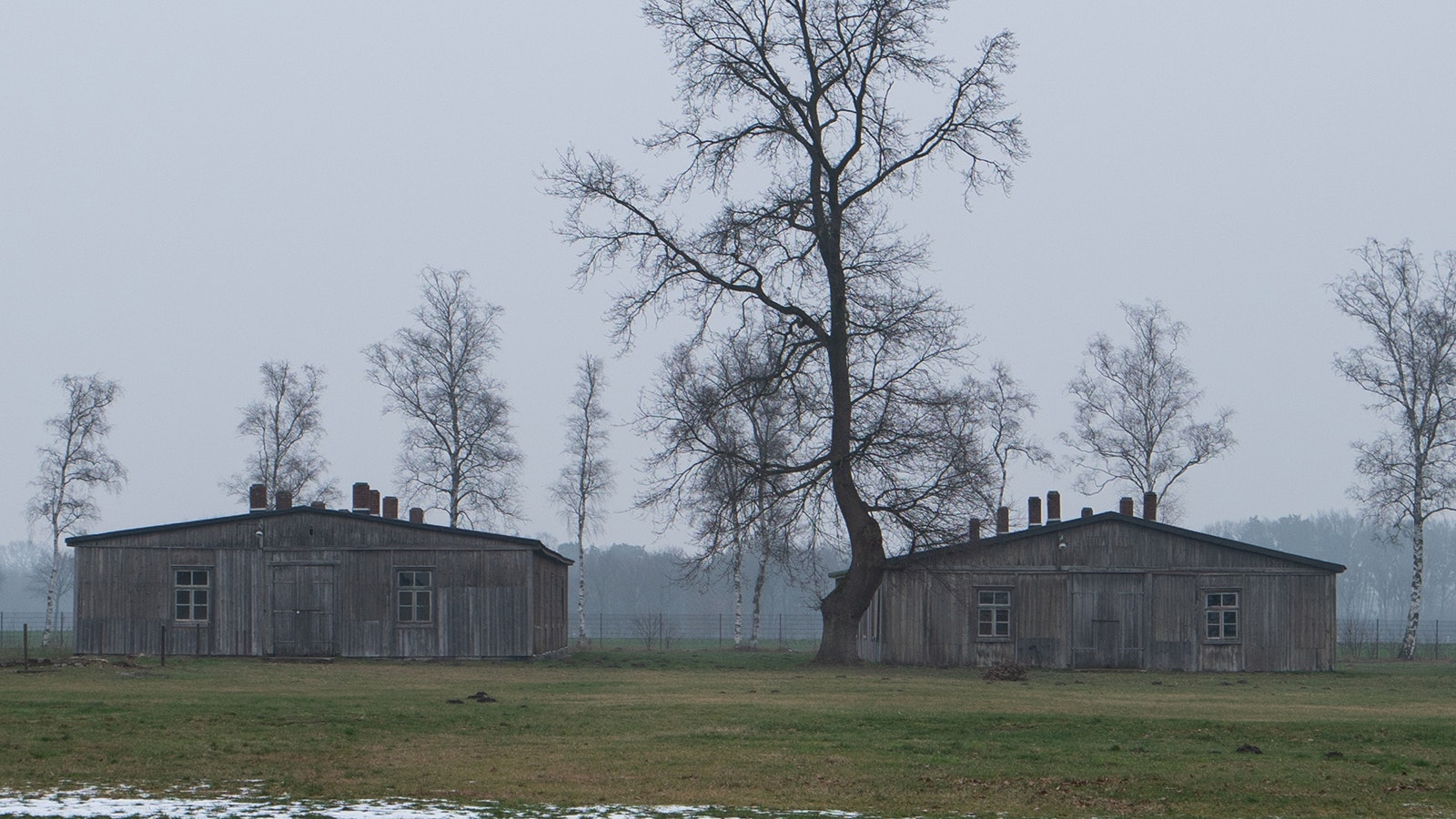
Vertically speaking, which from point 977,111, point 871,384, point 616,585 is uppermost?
point 977,111

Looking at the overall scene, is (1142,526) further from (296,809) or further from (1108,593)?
(296,809)

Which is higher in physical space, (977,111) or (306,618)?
(977,111)

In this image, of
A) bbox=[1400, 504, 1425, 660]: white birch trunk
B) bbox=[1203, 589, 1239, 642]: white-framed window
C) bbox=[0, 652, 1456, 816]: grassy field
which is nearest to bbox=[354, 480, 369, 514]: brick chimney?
bbox=[0, 652, 1456, 816]: grassy field

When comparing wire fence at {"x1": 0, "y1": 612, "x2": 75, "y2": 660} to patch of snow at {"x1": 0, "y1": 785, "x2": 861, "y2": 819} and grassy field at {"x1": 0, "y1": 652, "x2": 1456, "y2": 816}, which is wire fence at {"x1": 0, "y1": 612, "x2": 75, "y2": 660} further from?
patch of snow at {"x1": 0, "y1": 785, "x2": 861, "y2": 819}

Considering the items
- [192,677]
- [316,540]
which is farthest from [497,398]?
[192,677]

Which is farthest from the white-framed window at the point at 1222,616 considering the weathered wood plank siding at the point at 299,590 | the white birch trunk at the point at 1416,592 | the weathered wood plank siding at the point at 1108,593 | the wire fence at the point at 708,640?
the weathered wood plank siding at the point at 299,590

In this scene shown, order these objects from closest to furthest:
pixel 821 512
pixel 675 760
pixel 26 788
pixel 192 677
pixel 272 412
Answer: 1. pixel 26 788
2. pixel 675 760
3. pixel 192 677
4. pixel 821 512
5. pixel 272 412

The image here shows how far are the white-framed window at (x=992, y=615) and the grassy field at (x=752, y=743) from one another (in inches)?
388

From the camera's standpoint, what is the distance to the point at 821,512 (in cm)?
3725

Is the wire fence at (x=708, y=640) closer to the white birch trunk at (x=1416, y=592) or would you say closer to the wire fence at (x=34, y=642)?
the wire fence at (x=34, y=642)

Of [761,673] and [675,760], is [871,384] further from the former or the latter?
[675,760]

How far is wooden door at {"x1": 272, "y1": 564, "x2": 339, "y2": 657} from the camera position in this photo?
130 feet

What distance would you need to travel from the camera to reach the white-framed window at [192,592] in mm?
39469

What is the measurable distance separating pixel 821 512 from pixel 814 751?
1984 cm
